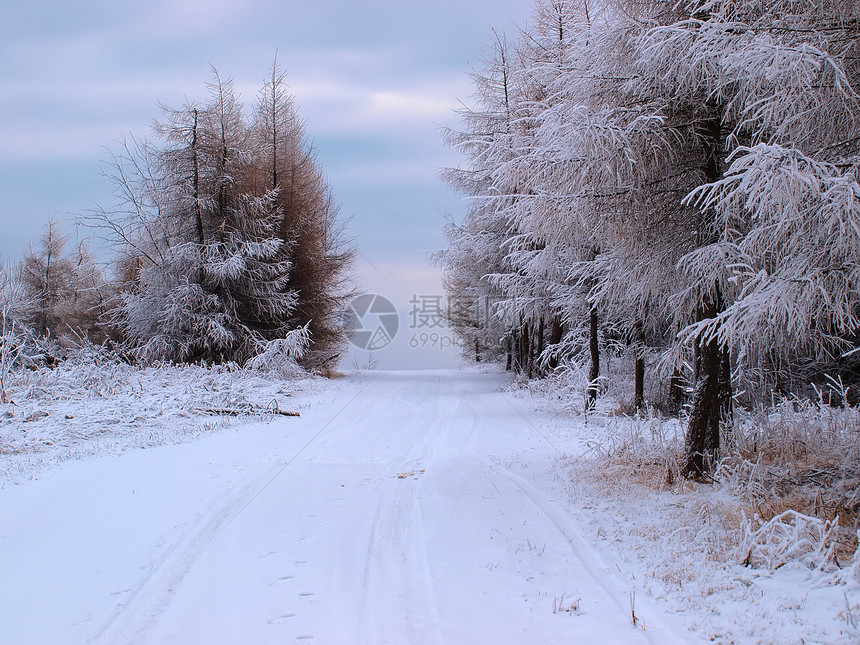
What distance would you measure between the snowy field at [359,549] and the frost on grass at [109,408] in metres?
0.07

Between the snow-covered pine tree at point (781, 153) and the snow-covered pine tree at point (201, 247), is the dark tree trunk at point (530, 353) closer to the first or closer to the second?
the snow-covered pine tree at point (201, 247)

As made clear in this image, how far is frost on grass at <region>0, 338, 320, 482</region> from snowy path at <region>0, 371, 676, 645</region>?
36.9 inches

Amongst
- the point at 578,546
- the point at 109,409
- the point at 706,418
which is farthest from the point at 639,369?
the point at 109,409

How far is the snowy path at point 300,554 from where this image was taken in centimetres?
347

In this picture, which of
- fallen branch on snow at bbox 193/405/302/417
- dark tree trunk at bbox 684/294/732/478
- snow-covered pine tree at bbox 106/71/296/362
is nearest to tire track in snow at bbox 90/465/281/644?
dark tree trunk at bbox 684/294/732/478

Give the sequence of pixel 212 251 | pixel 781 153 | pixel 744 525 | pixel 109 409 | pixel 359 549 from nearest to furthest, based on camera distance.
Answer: pixel 781 153
pixel 744 525
pixel 359 549
pixel 109 409
pixel 212 251

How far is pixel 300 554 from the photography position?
15.2 ft

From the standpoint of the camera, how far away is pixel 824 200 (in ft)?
12.7

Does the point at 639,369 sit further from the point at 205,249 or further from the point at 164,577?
the point at 205,249

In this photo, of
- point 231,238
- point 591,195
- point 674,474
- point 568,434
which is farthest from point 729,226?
point 231,238

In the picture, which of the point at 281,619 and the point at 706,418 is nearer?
the point at 281,619

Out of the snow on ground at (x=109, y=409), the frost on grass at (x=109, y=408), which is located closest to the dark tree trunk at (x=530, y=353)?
the snow on ground at (x=109, y=409)

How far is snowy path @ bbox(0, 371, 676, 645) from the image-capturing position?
347 cm

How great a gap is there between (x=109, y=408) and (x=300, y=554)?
7220 millimetres
